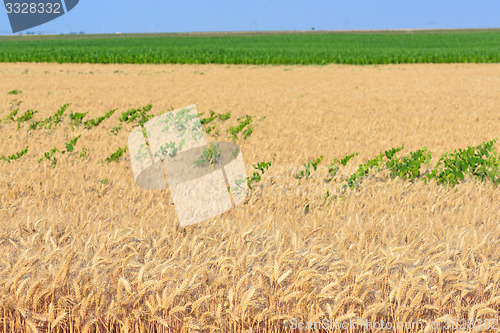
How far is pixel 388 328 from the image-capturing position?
232 centimetres

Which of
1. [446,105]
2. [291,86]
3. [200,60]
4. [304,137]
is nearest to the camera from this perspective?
[304,137]

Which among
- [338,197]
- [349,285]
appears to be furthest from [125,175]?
[349,285]

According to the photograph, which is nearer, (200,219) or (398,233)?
(398,233)

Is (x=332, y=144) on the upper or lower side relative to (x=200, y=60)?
upper

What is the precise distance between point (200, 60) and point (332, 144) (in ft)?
97.2

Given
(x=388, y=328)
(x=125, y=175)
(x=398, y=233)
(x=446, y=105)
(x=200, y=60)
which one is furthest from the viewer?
(x=200, y=60)

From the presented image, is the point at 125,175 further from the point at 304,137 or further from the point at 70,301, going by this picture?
the point at 304,137

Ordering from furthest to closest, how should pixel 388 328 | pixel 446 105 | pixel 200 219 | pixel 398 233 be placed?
pixel 446 105, pixel 200 219, pixel 398 233, pixel 388 328

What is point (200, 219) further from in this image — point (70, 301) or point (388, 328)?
point (388, 328)

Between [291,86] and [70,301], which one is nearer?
[70,301]

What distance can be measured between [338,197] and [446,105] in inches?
439

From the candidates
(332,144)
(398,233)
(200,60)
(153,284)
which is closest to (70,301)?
(153,284)

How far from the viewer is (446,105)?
45.3 ft

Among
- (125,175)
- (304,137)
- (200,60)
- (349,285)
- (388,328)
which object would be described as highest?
(349,285)
